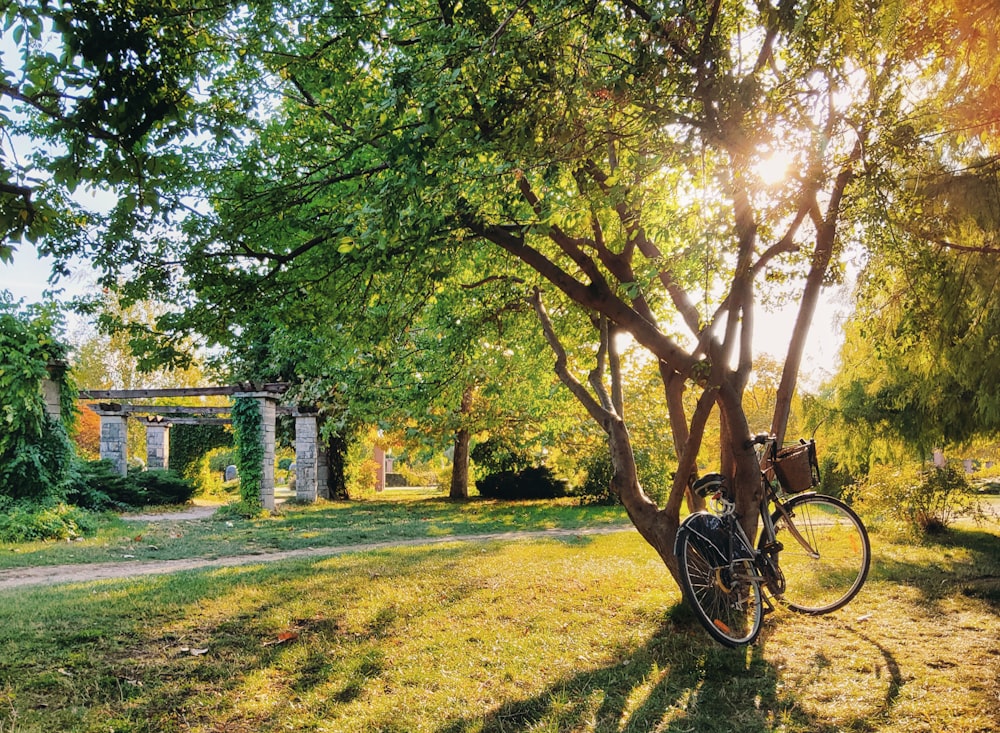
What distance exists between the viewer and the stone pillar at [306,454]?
1922 cm

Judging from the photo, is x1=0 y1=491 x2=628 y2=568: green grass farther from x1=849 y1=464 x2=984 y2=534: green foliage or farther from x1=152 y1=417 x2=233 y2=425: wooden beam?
x1=152 y1=417 x2=233 y2=425: wooden beam

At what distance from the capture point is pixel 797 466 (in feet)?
16.1

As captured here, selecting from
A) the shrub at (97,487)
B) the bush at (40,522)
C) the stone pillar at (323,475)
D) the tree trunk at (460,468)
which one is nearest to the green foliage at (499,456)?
the tree trunk at (460,468)

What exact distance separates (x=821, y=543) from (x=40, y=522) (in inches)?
477

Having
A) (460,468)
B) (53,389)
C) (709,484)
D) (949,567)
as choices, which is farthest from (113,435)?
(949,567)

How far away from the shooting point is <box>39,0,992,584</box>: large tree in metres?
3.41

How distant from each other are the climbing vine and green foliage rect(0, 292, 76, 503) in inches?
142

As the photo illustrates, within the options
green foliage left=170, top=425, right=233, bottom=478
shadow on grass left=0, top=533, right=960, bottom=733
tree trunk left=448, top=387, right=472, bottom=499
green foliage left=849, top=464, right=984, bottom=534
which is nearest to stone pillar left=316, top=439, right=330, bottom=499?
tree trunk left=448, top=387, right=472, bottom=499

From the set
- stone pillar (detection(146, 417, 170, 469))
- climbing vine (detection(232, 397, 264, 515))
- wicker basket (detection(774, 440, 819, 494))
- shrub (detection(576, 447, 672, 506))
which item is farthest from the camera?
stone pillar (detection(146, 417, 170, 469))

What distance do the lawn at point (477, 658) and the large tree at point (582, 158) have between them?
43.3 inches

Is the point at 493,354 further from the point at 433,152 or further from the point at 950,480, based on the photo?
the point at 950,480

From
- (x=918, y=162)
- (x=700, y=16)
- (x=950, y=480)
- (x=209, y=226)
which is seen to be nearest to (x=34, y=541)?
(x=209, y=226)

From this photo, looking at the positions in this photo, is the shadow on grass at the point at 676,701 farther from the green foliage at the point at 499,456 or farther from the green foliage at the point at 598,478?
the green foliage at the point at 499,456

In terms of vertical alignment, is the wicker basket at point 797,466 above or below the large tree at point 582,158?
below
